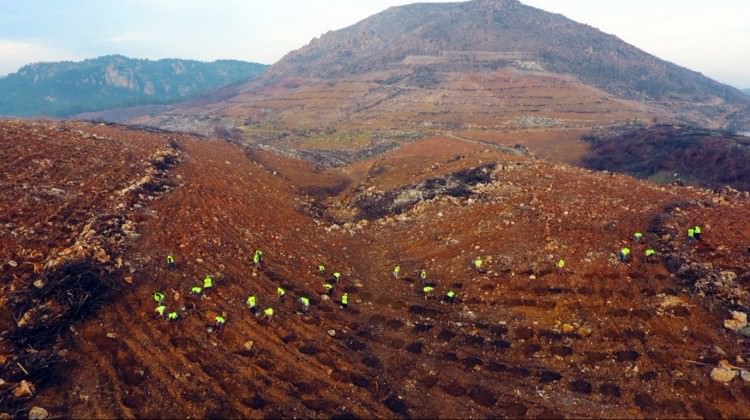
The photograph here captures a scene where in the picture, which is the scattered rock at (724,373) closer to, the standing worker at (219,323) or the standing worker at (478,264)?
the standing worker at (478,264)

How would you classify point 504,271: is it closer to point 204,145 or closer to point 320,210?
point 320,210

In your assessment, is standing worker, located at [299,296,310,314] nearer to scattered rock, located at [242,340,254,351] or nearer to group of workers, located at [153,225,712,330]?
group of workers, located at [153,225,712,330]

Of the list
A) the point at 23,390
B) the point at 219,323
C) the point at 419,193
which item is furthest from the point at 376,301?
the point at 419,193

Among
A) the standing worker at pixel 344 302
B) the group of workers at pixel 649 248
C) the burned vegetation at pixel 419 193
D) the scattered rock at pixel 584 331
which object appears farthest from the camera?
the burned vegetation at pixel 419 193

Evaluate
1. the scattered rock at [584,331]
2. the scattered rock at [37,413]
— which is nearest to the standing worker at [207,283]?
the scattered rock at [37,413]

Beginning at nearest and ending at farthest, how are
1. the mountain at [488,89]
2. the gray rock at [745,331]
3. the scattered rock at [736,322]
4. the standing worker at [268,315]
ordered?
1. the gray rock at [745,331]
2. the scattered rock at [736,322]
3. the standing worker at [268,315]
4. the mountain at [488,89]

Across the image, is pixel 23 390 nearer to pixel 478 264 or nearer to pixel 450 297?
pixel 450 297
